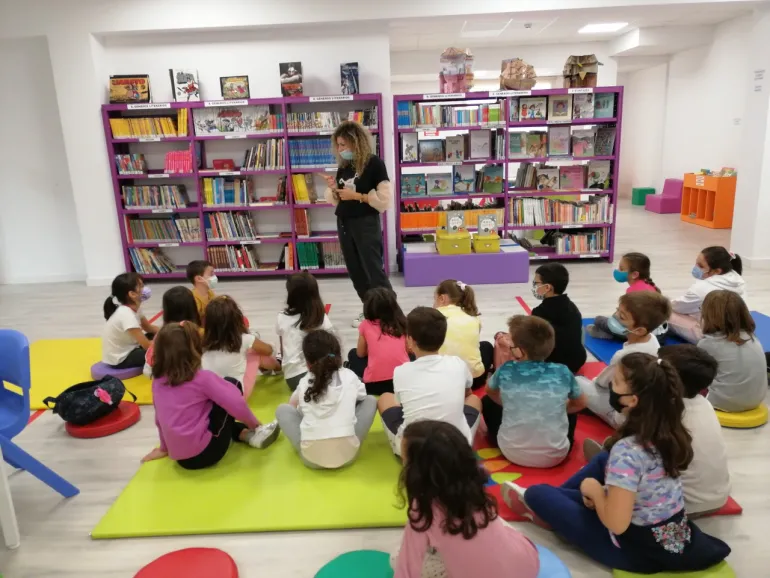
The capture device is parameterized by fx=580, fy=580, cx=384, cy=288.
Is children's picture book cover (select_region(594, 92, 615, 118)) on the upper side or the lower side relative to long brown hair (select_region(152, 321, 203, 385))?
upper

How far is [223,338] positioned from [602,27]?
864 centimetres

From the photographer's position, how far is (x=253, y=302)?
577 centimetres

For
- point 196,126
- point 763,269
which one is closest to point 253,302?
point 196,126

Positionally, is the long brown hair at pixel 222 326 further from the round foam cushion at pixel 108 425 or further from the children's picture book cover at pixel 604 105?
the children's picture book cover at pixel 604 105

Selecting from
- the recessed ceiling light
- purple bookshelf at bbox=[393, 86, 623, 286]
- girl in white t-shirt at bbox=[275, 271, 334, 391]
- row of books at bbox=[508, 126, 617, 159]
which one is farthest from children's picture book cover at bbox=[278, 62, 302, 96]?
the recessed ceiling light

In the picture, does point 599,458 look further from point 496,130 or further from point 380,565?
point 496,130

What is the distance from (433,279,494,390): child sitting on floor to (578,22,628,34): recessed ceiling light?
7.27 m

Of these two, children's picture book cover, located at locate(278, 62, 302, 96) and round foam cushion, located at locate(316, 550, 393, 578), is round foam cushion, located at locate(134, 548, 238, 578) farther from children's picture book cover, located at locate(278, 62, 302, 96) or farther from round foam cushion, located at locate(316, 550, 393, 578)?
children's picture book cover, located at locate(278, 62, 302, 96)

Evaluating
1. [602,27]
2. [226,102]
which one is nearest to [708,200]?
[602,27]

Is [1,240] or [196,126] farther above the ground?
[196,126]

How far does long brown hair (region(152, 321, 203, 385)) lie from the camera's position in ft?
8.39

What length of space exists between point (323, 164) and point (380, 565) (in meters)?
4.97

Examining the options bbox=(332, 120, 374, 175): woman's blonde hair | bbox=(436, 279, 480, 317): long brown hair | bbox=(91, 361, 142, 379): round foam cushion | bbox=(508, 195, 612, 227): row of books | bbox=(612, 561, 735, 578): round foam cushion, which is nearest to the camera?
bbox=(612, 561, 735, 578): round foam cushion

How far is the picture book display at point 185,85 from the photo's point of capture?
6.21 meters
